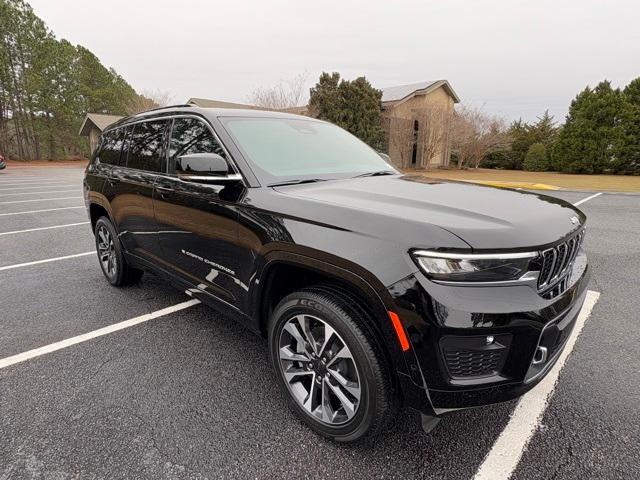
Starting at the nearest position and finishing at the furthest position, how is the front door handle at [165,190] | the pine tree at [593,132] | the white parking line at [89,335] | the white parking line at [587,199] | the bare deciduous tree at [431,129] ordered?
the white parking line at [89,335] < the front door handle at [165,190] < the white parking line at [587,199] < the pine tree at [593,132] < the bare deciduous tree at [431,129]

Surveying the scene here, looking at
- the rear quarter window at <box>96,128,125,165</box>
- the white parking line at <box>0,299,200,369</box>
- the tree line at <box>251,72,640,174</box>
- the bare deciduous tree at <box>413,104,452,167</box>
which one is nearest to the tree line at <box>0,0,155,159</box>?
the tree line at <box>251,72,640,174</box>

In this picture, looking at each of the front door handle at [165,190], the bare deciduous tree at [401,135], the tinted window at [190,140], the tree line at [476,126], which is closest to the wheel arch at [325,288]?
the tinted window at [190,140]

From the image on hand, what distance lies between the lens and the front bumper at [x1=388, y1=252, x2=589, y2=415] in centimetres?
156

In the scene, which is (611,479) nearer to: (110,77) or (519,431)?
(519,431)

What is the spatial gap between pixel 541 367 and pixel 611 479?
2.16 ft

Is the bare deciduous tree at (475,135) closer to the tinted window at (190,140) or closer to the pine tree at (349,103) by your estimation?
the pine tree at (349,103)

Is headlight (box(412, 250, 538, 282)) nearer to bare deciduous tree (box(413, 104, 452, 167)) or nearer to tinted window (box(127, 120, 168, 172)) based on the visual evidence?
tinted window (box(127, 120, 168, 172))

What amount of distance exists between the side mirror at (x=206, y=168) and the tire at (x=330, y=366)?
89cm

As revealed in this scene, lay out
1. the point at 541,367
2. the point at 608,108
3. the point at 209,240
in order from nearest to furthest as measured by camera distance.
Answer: the point at 541,367
the point at 209,240
the point at 608,108

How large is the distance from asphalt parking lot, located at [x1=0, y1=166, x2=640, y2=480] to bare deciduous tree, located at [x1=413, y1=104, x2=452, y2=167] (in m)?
27.4

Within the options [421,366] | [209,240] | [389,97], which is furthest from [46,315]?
[389,97]

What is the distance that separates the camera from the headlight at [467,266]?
62.9 inches

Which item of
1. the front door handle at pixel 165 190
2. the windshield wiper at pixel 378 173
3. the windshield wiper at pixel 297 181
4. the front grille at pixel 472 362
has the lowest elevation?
the front grille at pixel 472 362

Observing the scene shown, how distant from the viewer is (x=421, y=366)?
64.7 inches
